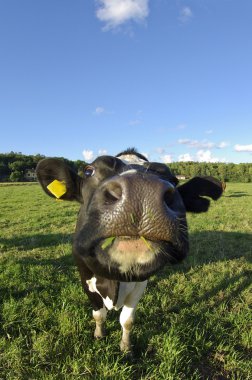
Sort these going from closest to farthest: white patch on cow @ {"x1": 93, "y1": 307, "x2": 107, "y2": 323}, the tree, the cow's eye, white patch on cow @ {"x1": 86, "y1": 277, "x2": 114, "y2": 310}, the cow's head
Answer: the cow's head → the cow's eye → white patch on cow @ {"x1": 86, "y1": 277, "x2": 114, "y2": 310} → white patch on cow @ {"x1": 93, "y1": 307, "x2": 107, "y2": 323} → the tree

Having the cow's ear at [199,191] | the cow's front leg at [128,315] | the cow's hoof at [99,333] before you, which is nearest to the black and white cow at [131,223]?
the cow's ear at [199,191]

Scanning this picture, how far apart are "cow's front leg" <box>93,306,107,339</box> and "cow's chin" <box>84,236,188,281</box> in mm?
1595

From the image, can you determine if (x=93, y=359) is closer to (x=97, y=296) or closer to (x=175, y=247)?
(x=97, y=296)

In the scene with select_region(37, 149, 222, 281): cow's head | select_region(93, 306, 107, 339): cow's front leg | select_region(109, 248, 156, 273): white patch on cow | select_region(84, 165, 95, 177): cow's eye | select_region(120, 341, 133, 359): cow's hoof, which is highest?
select_region(84, 165, 95, 177): cow's eye

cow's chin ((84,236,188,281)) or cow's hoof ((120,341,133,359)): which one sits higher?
cow's chin ((84,236,188,281))

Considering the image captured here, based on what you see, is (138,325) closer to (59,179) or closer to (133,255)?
(59,179)

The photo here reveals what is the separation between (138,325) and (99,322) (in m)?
0.57

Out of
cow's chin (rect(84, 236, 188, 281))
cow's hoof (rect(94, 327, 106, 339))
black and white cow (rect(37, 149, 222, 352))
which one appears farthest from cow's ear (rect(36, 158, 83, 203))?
cow's hoof (rect(94, 327, 106, 339))

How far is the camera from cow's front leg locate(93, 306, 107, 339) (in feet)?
12.3

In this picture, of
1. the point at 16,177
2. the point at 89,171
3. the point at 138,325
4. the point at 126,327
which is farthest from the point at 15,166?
the point at 89,171

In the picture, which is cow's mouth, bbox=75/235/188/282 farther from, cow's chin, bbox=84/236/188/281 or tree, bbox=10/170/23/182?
tree, bbox=10/170/23/182

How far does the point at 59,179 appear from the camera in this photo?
11.1ft

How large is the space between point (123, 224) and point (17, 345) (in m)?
2.37

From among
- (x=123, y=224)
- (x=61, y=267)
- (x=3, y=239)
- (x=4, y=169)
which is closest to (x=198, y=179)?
(x=123, y=224)
